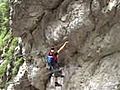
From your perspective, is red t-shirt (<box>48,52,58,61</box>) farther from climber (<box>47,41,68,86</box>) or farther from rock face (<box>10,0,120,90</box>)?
rock face (<box>10,0,120,90</box>)

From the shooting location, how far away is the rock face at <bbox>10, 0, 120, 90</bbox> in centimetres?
1375

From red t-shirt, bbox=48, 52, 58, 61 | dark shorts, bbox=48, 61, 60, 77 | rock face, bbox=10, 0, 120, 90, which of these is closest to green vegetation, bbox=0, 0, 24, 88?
rock face, bbox=10, 0, 120, 90

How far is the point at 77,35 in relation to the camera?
1448 cm

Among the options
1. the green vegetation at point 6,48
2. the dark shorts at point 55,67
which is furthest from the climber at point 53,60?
the green vegetation at point 6,48

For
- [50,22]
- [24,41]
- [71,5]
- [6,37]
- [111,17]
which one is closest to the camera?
[111,17]

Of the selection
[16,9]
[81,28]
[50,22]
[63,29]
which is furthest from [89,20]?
[16,9]

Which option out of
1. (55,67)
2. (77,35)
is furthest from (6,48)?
(77,35)

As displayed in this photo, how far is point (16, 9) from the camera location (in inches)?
611

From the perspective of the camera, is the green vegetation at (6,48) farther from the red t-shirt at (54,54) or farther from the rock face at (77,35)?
the red t-shirt at (54,54)

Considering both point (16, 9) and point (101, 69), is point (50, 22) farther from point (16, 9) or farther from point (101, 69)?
point (101, 69)

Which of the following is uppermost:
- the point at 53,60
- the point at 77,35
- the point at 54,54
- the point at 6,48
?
the point at 77,35

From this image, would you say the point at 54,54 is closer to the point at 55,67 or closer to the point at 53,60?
the point at 53,60

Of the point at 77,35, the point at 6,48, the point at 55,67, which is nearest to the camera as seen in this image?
the point at 77,35

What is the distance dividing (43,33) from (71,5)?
2.44 metres
